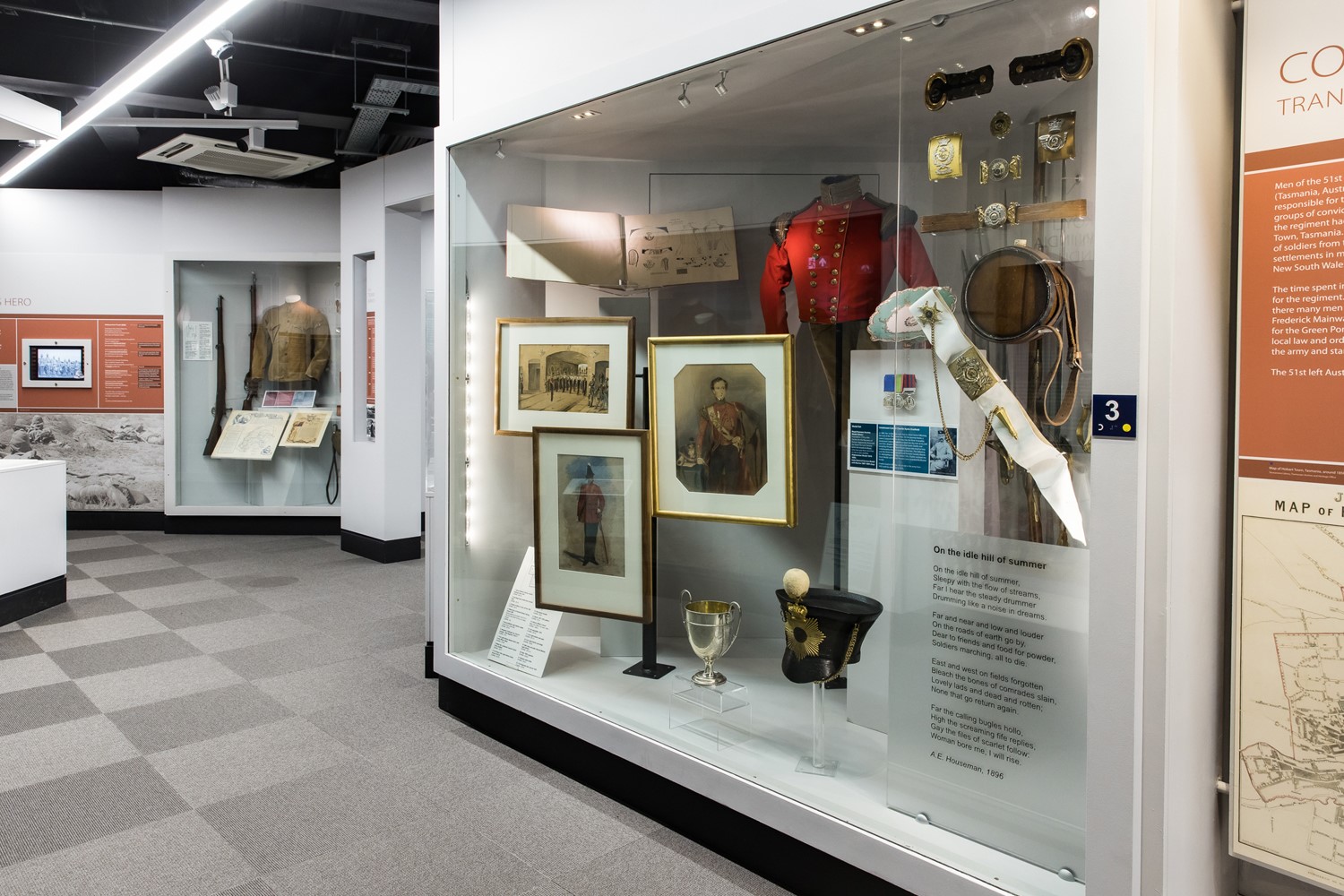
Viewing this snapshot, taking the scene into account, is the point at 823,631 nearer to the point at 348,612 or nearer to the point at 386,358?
the point at 348,612

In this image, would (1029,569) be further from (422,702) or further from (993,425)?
(422,702)

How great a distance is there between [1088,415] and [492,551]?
241 centimetres

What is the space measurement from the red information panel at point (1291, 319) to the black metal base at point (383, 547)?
5.94m

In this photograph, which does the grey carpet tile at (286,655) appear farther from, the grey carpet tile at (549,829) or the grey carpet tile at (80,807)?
the grey carpet tile at (549,829)

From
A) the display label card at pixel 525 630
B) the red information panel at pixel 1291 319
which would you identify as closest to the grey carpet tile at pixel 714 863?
the display label card at pixel 525 630

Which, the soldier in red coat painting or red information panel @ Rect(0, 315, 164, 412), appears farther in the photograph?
red information panel @ Rect(0, 315, 164, 412)

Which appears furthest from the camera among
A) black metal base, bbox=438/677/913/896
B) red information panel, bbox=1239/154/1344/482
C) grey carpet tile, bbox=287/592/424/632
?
grey carpet tile, bbox=287/592/424/632

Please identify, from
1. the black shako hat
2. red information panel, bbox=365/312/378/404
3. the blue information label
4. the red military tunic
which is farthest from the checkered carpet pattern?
red information panel, bbox=365/312/378/404

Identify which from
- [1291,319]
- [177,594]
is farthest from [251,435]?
[1291,319]

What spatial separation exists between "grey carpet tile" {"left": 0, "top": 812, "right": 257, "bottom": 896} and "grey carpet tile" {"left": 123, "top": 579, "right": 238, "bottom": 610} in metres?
3.09

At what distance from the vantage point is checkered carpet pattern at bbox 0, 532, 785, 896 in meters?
2.44

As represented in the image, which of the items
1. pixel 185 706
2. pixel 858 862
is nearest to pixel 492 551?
pixel 185 706

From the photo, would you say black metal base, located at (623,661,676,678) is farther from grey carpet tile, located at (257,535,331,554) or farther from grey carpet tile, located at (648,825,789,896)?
grey carpet tile, located at (257,535,331,554)

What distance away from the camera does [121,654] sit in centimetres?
445
